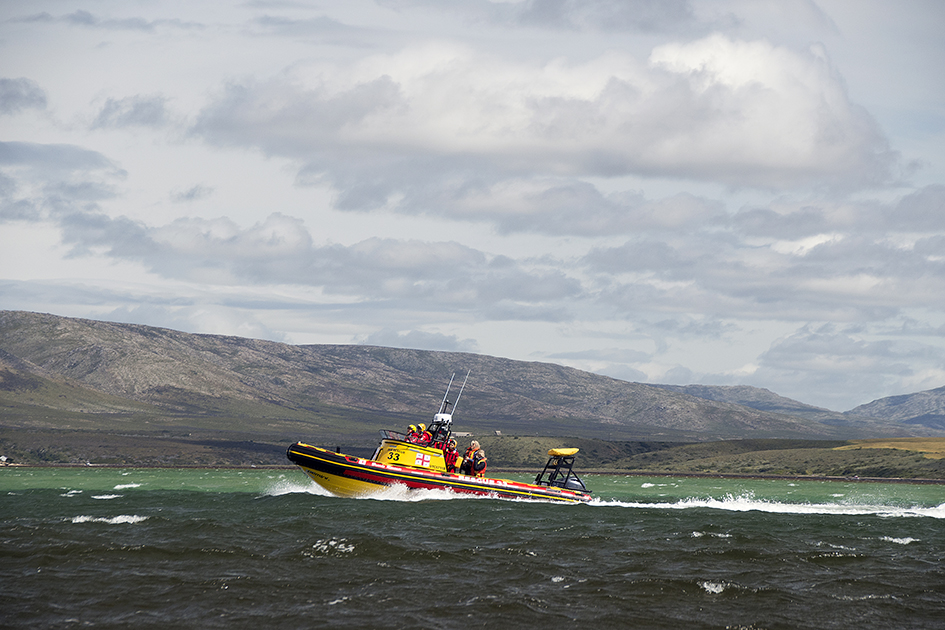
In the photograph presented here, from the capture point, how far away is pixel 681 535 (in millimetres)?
32875

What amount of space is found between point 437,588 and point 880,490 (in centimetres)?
Result: 8002

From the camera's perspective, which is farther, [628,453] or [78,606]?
[628,453]

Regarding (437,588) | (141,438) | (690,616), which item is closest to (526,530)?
(437,588)

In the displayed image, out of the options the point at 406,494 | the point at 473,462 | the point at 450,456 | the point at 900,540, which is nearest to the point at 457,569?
the point at 900,540

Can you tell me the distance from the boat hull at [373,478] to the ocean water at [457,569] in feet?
21.6

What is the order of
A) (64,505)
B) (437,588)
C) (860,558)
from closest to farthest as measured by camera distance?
(437,588), (860,558), (64,505)

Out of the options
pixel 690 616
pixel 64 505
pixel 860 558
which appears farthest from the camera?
pixel 64 505

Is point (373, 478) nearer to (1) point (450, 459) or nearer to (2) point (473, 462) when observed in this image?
(1) point (450, 459)

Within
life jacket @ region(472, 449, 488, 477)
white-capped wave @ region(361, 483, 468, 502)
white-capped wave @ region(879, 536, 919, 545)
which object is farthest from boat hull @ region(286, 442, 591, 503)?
white-capped wave @ region(879, 536, 919, 545)

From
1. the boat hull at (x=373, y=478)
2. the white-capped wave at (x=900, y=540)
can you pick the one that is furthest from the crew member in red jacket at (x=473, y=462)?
the white-capped wave at (x=900, y=540)

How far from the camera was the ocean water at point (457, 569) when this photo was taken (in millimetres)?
20312

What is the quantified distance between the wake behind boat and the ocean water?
669 centimetres

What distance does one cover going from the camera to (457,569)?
83.5 ft

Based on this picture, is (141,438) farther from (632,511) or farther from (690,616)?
(690,616)
